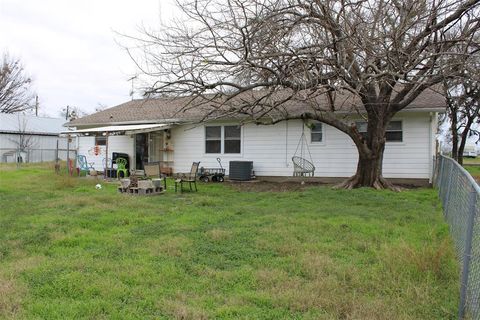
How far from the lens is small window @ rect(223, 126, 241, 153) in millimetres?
16953

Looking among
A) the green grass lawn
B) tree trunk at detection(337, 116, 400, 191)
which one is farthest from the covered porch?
the green grass lawn

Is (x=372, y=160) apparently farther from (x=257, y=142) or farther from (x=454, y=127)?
(x=454, y=127)

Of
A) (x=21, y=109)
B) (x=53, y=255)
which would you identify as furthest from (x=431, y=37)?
(x=21, y=109)

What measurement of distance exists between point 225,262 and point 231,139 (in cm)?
1202

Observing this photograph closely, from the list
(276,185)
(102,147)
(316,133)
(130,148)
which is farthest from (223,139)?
(102,147)

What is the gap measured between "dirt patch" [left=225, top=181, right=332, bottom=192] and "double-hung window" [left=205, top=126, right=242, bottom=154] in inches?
69.2

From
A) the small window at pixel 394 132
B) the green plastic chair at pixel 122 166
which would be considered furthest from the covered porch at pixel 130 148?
the small window at pixel 394 132

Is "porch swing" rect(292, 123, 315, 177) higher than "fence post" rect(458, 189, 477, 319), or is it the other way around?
"porch swing" rect(292, 123, 315, 177)

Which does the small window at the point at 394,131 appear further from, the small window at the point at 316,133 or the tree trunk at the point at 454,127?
the tree trunk at the point at 454,127

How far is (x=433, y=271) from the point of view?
15.0 feet

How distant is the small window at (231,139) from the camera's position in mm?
16953

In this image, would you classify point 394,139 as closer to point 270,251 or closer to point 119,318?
point 270,251

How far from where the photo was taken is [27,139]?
112 ft

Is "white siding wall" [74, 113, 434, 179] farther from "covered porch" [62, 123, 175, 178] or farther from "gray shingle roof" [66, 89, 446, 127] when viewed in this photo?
"gray shingle roof" [66, 89, 446, 127]
